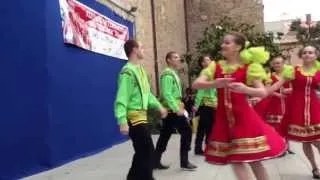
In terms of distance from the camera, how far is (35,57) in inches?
316

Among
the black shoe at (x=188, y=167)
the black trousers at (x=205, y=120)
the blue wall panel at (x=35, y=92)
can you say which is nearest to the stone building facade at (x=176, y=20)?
the black trousers at (x=205, y=120)

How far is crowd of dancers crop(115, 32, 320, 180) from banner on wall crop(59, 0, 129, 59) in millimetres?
2009

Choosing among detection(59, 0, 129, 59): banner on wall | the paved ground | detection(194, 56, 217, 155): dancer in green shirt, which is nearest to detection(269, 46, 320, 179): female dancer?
the paved ground

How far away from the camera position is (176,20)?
26094mm

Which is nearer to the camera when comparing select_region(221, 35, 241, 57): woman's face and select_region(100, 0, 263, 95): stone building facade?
select_region(221, 35, 241, 57): woman's face

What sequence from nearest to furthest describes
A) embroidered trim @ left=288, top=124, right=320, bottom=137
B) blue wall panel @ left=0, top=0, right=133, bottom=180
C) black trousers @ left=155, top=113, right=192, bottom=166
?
embroidered trim @ left=288, top=124, right=320, bottom=137, blue wall panel @ left=0, top=0, right=133, bottom=180, black trousers @ left=155, top=113, right=192, bottom=166

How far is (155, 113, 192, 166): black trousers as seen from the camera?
794 centimetres

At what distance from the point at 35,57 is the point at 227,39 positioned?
3.82 meters

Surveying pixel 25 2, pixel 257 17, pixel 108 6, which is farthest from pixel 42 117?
pixel 257 17

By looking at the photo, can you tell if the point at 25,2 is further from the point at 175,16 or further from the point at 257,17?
the point at 257,17

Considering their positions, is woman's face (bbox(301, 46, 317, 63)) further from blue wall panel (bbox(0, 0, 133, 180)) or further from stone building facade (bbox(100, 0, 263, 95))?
stone building facade (bbox(100, 0, 263, 95))

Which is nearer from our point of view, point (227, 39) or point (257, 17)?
point (227, 39)

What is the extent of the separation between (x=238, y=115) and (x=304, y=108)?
93.2 inches

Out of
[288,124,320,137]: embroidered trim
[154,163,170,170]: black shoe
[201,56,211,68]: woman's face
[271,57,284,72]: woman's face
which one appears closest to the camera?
[288,124,320,137]: embroidered trim
